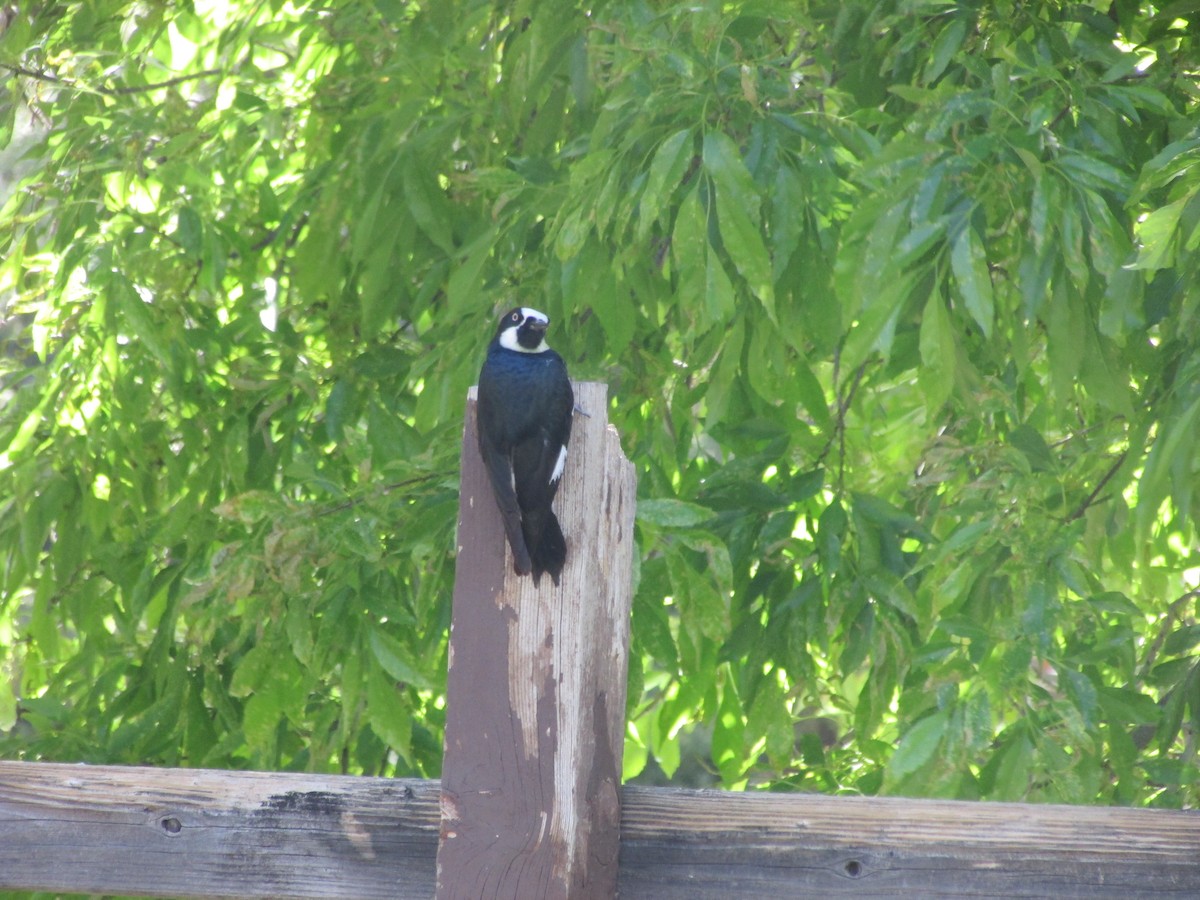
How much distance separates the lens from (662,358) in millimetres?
3680

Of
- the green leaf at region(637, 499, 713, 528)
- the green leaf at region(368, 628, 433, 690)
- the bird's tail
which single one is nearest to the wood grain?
the bird's tail

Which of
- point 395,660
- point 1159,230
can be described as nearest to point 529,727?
point 395,660

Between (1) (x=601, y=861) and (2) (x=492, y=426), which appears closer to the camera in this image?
(1) (x=601, y=861)

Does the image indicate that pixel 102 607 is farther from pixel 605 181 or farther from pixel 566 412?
pixel 566 412

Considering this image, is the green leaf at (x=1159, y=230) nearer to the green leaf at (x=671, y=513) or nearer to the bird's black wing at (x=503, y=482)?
the green leaf at (x=671, y=513)

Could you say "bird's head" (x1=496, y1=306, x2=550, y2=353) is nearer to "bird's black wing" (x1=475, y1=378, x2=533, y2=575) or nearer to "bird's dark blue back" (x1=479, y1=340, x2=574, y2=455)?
"bird's dark blue back" (x1=479, y1=340, x2=574, y2=455)

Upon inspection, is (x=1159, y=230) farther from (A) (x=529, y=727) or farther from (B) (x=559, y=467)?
(A) (x=529, y=727)

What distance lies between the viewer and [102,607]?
153 inches

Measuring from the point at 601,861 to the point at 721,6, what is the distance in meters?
2.08

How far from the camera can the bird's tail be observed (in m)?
1.54

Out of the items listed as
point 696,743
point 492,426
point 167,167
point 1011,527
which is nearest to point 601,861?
point 492,426

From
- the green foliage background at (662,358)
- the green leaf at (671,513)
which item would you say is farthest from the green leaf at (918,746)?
the green leaf at (671,513)

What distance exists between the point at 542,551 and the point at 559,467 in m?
0.19

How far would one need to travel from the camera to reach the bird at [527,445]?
1.54 metres
